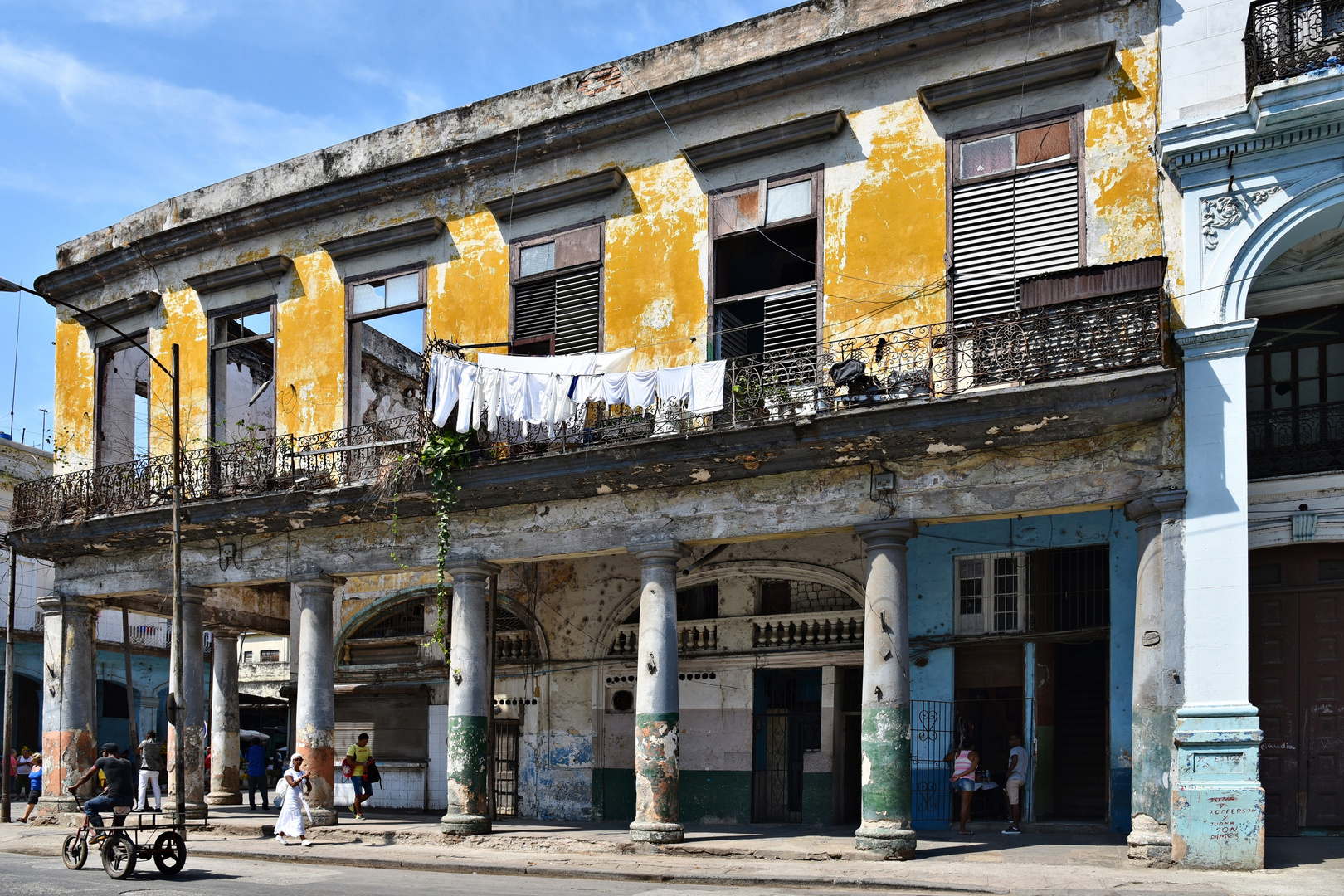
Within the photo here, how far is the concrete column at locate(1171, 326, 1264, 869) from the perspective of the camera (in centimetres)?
1182

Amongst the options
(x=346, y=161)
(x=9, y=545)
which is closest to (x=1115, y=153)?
(x=346, y=161)

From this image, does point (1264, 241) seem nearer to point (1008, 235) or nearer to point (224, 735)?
point (1008, 235)

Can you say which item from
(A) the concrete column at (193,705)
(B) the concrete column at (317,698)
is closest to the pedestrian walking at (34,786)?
(A) the concrete column at (193,705)

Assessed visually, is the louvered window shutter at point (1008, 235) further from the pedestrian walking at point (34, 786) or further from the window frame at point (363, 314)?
the pedestrian walking at point (34, 786)

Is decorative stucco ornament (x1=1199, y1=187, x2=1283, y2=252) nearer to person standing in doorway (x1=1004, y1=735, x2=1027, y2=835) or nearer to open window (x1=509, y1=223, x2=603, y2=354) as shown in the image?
person standing in doorway (x1=1004, y1=735, x2=1027, y2=835)

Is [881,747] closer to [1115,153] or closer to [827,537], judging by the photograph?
[827,537]

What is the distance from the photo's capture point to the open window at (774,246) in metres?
15.2

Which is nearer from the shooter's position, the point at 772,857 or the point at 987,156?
the point at 772,857

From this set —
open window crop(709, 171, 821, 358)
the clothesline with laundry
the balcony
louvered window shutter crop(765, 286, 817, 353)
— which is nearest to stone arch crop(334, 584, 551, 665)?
the clothesline with laundry

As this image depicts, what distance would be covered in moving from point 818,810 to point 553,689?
4.70 m

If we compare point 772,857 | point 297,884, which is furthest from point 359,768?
point 772,857

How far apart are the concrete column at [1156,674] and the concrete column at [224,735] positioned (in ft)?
47.2

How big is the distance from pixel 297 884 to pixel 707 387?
681cm

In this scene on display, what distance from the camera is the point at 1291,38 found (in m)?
12.6
